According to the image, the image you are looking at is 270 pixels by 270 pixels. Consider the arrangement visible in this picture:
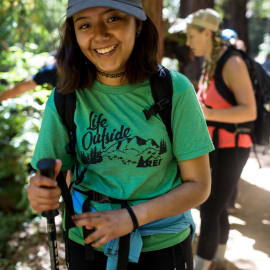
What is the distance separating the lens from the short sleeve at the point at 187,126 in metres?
1.49

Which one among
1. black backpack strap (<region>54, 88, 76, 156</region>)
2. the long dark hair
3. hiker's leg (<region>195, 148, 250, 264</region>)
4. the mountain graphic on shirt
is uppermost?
the long dark hair

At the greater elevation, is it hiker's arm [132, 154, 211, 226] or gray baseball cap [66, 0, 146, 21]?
gray baseball cap [66, 0, 146, 21]

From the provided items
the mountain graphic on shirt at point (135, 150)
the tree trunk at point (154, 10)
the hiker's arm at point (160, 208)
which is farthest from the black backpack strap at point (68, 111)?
the tree trunk at point (154, 10)

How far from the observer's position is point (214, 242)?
2.99m

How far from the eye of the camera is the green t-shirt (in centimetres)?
150

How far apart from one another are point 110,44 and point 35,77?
2.10 m

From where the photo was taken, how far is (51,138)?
1576 millimetres

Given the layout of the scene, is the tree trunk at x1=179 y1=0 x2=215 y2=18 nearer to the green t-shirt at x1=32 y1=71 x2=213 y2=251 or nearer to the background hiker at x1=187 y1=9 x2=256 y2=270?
the background hiker at x1=187 y1=9 x2=256 y2=270

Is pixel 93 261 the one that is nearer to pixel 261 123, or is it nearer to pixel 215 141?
pixel 215 141

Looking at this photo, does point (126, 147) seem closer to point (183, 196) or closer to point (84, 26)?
point (183, 196)

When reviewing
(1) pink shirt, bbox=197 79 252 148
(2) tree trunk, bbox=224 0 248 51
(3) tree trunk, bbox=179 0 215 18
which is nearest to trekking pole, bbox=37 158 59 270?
(1) pink shirt, bbox=197 79 252 148

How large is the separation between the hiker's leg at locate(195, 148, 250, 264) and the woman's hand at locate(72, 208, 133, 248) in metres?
1.79

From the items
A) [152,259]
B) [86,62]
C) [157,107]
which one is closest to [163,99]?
[157,107]

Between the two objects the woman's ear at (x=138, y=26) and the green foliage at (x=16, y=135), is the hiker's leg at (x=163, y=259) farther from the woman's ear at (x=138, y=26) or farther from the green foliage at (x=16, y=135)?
the green foliage at (x=16, y=135)
